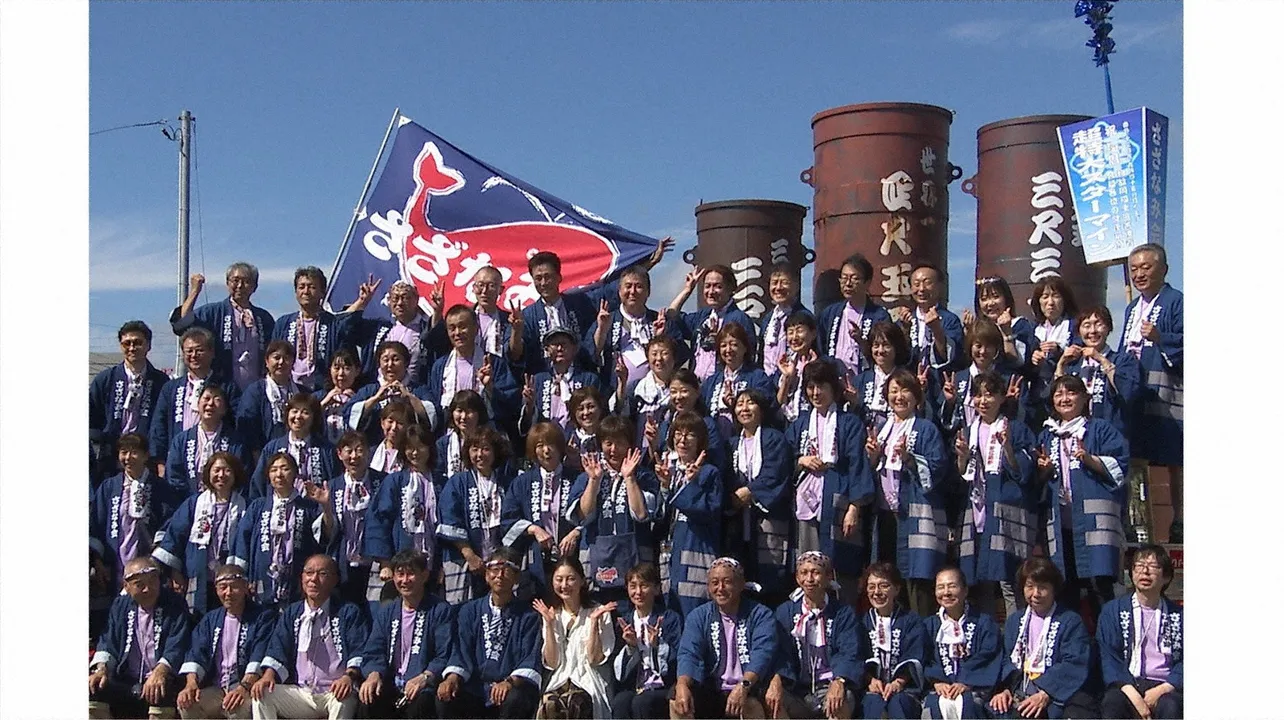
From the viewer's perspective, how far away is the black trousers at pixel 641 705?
6.85m

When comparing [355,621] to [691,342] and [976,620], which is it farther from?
[976,620]

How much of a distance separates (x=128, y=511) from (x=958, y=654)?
16.3ft

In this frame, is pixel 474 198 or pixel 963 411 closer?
pixel 963 411

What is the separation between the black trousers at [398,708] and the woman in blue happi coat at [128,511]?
74.6 inches

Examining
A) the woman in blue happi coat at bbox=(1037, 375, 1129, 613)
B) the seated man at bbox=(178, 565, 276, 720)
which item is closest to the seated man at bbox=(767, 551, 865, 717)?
the woman in blue happi coat at bbox=(1037, 375, 1129, 613)

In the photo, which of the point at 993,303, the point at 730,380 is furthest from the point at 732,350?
the point at 993,303

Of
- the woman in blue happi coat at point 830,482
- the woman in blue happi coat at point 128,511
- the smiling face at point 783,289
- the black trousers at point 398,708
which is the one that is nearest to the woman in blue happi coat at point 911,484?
the woman in blue happi coat at point 830,482

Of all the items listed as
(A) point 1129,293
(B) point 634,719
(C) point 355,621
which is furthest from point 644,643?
(A) point 1129,293

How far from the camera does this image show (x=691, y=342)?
8.56m

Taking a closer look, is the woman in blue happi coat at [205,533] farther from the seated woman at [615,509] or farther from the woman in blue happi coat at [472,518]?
the seated woman at [615,509]

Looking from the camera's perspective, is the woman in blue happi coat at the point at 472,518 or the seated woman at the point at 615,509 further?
the woman in blue happi coat at the point at 472,518

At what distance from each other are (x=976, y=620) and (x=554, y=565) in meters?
2.34

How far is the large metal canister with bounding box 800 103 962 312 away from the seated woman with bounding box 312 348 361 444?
409 cm

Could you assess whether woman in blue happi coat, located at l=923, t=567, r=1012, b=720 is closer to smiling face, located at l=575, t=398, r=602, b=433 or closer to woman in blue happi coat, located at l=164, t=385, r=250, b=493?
smiling face, located at l=575, t=398, r=602, b=433
